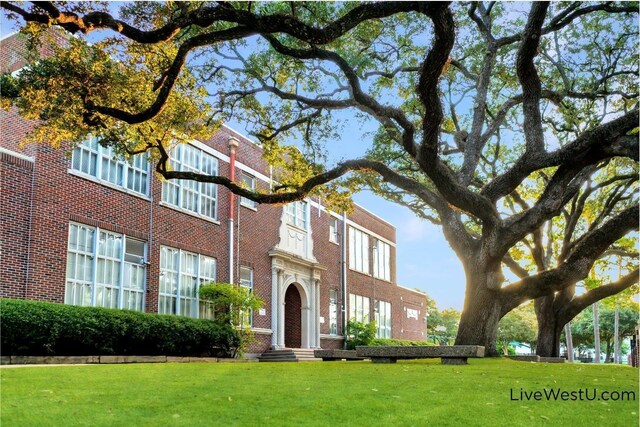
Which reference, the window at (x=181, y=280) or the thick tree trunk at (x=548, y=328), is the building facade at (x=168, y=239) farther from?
the thick tree trunk at (x=548, y=328)

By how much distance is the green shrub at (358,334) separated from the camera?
1154 inches

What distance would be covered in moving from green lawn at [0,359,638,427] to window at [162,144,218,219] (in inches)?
411

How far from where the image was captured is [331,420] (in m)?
5.25

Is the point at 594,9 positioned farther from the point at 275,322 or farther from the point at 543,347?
the point at 275,322

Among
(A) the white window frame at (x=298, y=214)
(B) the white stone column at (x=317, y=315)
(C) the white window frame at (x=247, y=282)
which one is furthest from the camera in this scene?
(B) the white stone column at (x=317, y=315)

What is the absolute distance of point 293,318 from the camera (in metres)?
26.2

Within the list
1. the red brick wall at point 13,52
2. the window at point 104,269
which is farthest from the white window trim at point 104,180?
the red brick wall at point 13,52

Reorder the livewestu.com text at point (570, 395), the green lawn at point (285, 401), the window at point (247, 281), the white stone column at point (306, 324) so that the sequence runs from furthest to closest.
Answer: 1. the white stone column at point (306, 324)
2. the window at point (247, 281)
3. the livewestu.com text at point (570, 395)
4. the green lawn at point (285, 401)

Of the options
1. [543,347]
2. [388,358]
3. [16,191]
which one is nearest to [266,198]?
[388,358]

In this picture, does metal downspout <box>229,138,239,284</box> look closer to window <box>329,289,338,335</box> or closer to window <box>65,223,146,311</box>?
window <box>65,223,146,311</box>

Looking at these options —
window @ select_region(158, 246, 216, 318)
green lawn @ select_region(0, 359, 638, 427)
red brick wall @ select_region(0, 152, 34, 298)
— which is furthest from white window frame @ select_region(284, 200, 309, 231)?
green lawn @ select_region(0, 359, 638, 427)

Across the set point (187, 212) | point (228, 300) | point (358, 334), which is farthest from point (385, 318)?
point (187, 212)

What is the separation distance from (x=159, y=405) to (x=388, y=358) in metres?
8.76

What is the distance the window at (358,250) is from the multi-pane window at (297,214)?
4.93m
